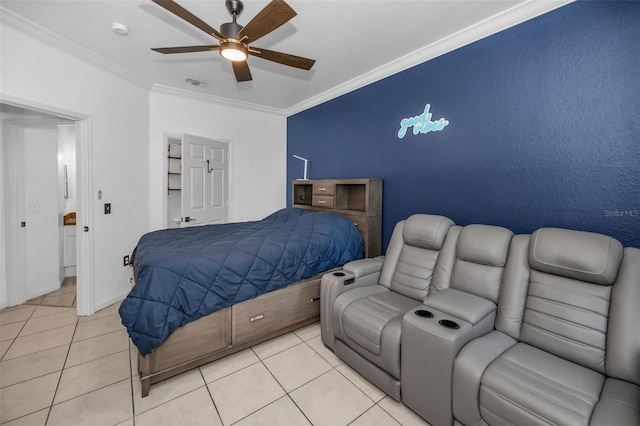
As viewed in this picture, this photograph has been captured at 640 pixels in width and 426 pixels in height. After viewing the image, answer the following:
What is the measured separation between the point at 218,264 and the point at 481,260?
6.53 feet

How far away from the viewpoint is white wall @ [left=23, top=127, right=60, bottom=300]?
3234 mm

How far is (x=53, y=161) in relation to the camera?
3.43m

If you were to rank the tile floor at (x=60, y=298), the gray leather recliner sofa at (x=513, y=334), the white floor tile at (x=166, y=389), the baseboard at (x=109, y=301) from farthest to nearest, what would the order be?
the tile floor at (x=60, y=298), the baseboard at (x=109, y=301), the white floor tile at (x=166, y=389), the gray leather recliner sofa at (x=513, y=334)

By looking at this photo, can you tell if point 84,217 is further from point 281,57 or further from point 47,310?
point 281,57

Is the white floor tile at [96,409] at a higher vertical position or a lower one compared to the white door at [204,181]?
lower

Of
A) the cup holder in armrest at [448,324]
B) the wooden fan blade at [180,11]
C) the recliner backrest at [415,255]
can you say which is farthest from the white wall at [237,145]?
the cup holder in armrest at [448,324]

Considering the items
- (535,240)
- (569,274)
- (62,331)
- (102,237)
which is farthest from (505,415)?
(102,237)

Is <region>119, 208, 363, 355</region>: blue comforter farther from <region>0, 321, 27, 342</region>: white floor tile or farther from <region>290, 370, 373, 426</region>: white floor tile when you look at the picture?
<region>0, 321, 27, 342</region>: white floor tile

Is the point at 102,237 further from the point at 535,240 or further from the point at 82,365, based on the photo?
the point at 535,240

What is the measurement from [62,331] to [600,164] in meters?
4.76

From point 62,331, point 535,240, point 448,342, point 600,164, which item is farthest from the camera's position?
point 62,331

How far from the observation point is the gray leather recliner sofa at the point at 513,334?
3.99 ft

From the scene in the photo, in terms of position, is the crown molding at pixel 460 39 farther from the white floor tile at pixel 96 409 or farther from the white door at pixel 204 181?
the white floor tile at pixel 96 409

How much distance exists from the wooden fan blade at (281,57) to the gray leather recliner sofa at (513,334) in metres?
1.88
